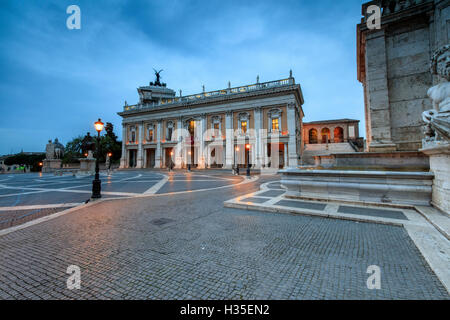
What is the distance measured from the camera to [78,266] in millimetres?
2557

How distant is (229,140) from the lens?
111 feet

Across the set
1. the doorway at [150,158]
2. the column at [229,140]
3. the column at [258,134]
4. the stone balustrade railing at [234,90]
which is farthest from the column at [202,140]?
the doorway at [150,158]

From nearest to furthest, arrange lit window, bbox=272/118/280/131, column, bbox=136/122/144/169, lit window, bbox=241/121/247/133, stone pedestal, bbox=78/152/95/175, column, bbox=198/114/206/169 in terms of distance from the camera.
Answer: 1. stone pedestal, bbox=78/152/95/175
2. lit window, bbox=272/118/280/131
3. lit window, bbox=241/121/247/133
4. column, bbox=198/114/206/169
5. column, bbox=136/122/144/169

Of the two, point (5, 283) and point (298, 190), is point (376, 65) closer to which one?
point (298, 190)

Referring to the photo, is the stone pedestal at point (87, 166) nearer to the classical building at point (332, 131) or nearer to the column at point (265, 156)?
the column at point (265, 156)

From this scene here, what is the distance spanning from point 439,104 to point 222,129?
3140 cm

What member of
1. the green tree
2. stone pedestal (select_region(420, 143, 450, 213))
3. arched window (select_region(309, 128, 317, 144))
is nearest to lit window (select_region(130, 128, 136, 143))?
the green tree

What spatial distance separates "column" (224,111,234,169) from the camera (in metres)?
33.0

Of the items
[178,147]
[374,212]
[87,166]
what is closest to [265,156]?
[178,147]

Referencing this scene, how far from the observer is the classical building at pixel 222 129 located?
3044 cm

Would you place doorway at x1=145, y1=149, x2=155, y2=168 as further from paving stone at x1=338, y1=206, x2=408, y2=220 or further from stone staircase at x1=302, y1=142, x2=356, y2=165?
paving stone at x1=338, y1=206, x2=408, y2=220

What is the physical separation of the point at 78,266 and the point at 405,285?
402cm

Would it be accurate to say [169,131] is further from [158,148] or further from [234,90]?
[234,90]
